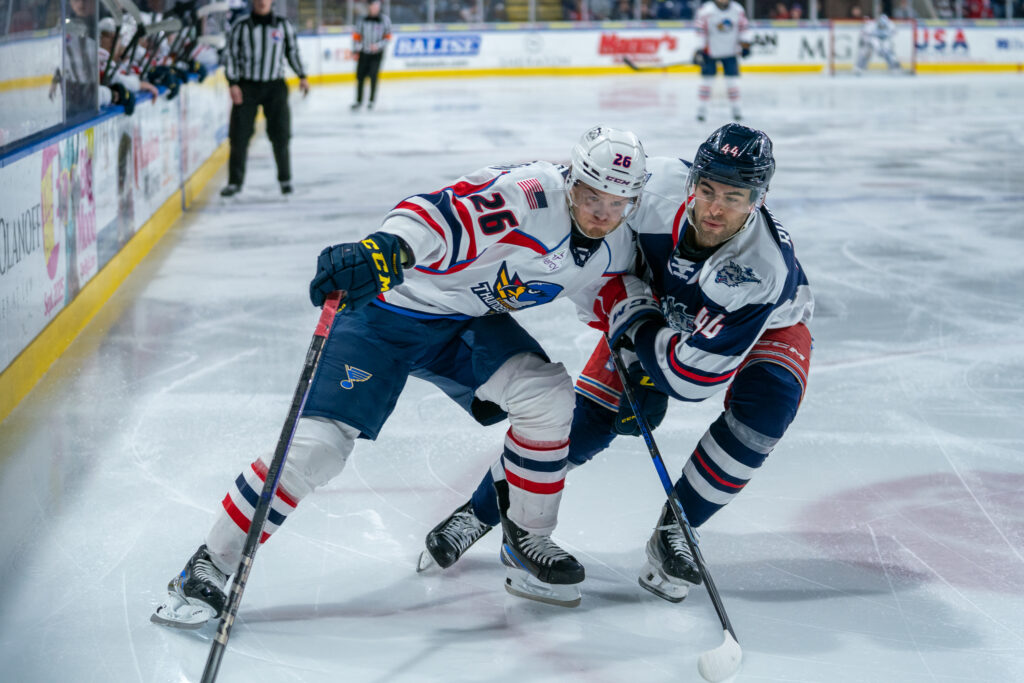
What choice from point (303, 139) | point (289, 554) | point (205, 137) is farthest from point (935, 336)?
point (303, 139)

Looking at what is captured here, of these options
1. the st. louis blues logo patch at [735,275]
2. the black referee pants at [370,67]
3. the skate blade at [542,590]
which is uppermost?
the black referee pants at [370,67]

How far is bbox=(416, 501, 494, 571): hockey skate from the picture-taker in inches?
95.3

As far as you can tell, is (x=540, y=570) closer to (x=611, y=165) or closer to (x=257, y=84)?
(x=611, y=165)

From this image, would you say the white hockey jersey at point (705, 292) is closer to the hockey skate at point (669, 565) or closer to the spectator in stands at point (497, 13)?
the hockey skate at point (669, 565)

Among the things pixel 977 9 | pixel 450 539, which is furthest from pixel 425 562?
pixel 977 9

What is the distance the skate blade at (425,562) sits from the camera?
243 centimetres

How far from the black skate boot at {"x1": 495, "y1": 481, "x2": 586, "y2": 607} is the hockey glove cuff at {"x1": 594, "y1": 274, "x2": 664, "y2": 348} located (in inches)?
17.0

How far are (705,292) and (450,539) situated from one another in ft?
2.46

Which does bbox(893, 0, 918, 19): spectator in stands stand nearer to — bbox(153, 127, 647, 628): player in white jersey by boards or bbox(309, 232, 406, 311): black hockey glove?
bbox(153, 127, 647, 628): player in white jersey by boards

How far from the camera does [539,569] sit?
2283 millimetres

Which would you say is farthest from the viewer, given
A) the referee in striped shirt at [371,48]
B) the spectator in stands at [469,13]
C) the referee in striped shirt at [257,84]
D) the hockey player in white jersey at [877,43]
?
the spectator in stands at [469,13]

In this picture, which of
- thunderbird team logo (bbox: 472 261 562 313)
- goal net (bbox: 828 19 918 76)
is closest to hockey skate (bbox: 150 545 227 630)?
thunderbird team logo (bbox: 472 261 562 313)

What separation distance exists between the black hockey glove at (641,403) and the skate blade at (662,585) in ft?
0.94

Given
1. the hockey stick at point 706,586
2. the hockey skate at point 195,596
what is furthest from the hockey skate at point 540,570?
the hockey skate at point 195,596
